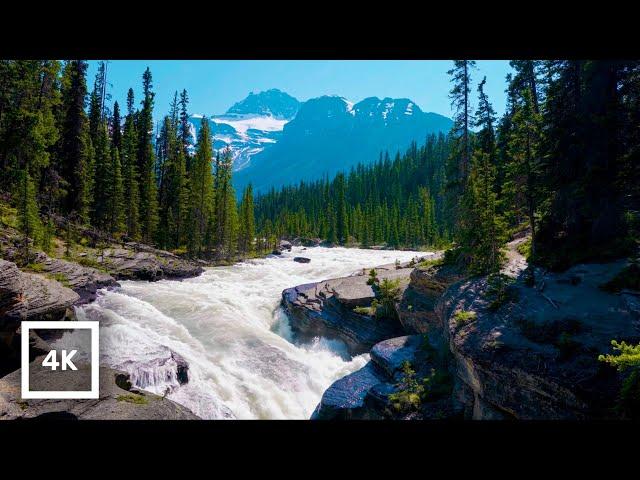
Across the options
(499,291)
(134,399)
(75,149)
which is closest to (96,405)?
(134,399)

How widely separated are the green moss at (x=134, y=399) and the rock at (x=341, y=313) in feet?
29.2

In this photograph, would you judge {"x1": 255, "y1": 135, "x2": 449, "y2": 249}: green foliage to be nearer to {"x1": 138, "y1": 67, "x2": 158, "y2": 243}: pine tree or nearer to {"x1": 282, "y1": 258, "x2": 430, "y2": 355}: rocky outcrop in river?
{"x1": 282, "y1": 258, "x2": 430, "y2": 355}: rocky outcrop in river

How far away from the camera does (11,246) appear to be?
575 inches

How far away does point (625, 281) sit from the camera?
6.72m

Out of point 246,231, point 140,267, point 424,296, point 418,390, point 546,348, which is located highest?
point 246,231

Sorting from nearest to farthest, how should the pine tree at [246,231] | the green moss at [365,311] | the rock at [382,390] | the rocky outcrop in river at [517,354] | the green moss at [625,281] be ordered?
the rocky outcrop in river at [517,354], the green moss at [625,281], the rock at [382,390], the green moss at [365,311], the pine tree at [246,231]

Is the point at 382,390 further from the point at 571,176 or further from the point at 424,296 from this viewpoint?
the point at 571,176

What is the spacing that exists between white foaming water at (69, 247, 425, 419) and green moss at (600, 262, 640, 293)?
8.13 metres

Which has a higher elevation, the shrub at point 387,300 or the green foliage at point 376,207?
the green foliage at point 376,207

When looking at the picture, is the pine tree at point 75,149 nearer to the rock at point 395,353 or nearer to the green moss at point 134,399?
the green moss at point 134,399

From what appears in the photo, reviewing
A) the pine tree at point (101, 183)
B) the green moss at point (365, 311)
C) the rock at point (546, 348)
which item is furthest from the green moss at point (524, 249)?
the pine tree at point (101, 183)

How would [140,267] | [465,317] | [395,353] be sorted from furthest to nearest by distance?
[140,267] → [395,353] → [465,317]

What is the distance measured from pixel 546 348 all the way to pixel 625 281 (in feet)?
7.54

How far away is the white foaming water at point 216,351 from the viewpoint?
9539mm
